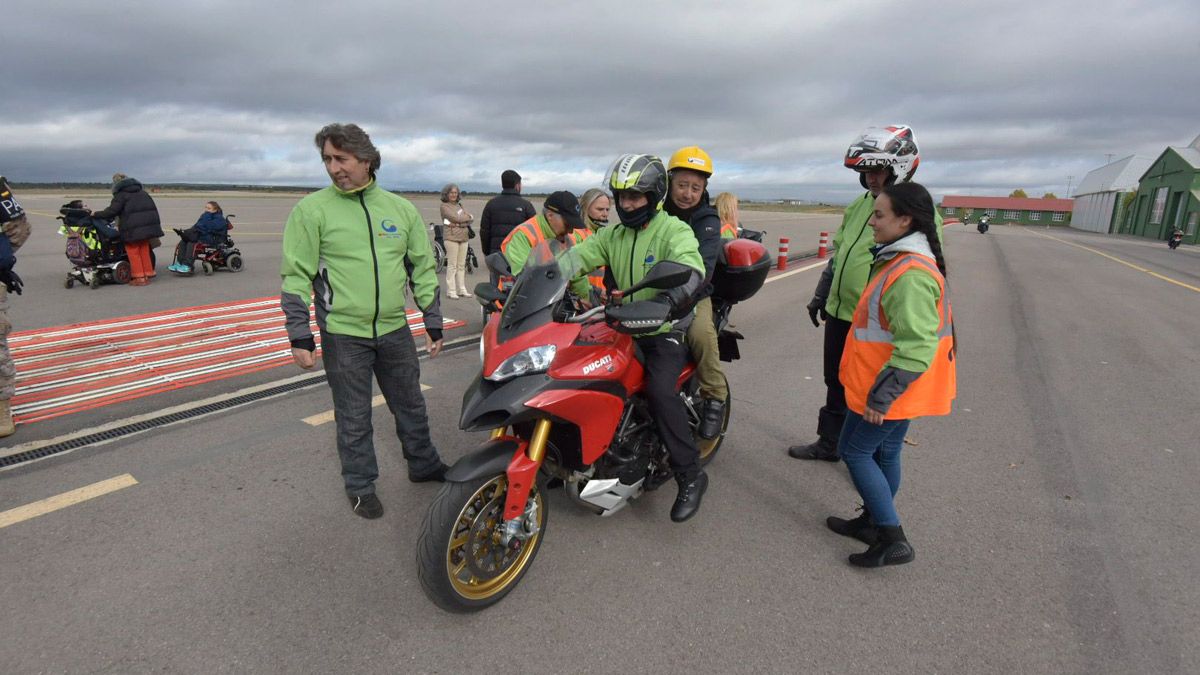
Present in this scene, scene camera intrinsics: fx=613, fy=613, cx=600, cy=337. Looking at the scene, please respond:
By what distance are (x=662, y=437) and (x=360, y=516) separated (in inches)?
68.3

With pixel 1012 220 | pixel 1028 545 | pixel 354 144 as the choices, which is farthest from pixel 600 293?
pixel 1012 220

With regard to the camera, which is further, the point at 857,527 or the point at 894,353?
the point at 857,527

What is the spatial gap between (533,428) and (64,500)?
9.40 feet

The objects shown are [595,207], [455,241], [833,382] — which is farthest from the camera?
[455,241]

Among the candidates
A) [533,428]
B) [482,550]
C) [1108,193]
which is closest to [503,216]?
[533,428]

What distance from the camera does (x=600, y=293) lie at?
131 inches

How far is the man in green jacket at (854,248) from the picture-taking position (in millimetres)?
3621

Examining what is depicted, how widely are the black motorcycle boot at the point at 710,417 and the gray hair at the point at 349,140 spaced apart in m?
2.36

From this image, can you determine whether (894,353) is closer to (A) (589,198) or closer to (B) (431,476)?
(B) (431,476)

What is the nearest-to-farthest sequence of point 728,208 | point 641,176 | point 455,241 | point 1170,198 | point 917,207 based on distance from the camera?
point 917,207 < point 641,176 < point 728,208 < point 455,241 < point 1170,198

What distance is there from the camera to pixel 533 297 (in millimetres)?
2658

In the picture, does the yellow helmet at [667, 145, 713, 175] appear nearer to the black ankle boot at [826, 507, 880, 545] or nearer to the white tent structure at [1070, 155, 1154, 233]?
the black ankle boot at [826, 507, 880, 545]

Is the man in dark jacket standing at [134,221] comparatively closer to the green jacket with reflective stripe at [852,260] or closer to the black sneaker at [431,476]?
the black sneaker at [431,476]

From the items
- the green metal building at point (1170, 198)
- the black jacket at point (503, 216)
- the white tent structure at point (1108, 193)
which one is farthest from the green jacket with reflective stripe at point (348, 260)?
the white tent structure at point (1108, 193)
